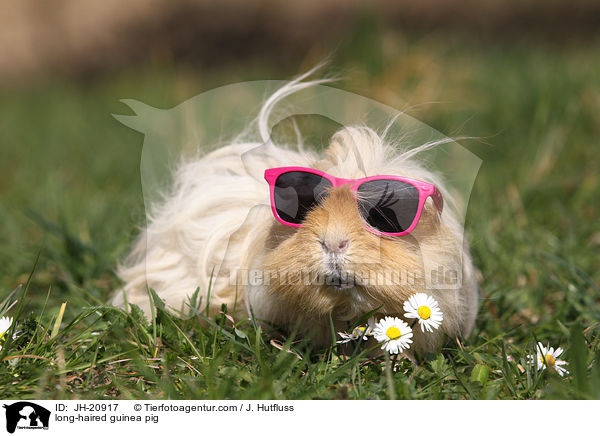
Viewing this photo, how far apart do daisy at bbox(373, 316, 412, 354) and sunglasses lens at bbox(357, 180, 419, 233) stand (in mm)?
281

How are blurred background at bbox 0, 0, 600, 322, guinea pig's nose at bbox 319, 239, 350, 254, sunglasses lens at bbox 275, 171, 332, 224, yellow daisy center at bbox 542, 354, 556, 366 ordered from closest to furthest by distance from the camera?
guinea pig's nose at bbox 319, 239, 350, 254 < sunglasses lens at bbox 275, 171, 332, 224 < yellow daisy center at bbox 542, 354, 556, 366 < blurred background at bbox 0, 0, 600, 322

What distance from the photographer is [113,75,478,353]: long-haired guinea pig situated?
1492mm

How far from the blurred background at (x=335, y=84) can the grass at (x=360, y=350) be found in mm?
17

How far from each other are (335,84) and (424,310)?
55.6 inches

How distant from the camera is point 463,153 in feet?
5.94

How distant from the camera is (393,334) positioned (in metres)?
1.58

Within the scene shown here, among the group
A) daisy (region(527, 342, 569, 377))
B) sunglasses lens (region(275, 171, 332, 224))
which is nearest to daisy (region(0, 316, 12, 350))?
sunglasses lens (region(275, 171, 332, 224))

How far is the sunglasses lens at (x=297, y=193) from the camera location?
61.3 inches

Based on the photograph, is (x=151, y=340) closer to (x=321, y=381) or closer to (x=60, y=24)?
(x=321, y=381)

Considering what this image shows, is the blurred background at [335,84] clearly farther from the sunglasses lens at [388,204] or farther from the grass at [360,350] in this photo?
the sunglasses lens at [388,204]

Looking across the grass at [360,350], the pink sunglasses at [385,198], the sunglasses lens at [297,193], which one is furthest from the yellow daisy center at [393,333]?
the sunglasses lens at [297,193]

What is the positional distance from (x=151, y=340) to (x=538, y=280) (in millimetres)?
1711

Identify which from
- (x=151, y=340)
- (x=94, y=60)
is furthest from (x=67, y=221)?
(x=94, y=60)
